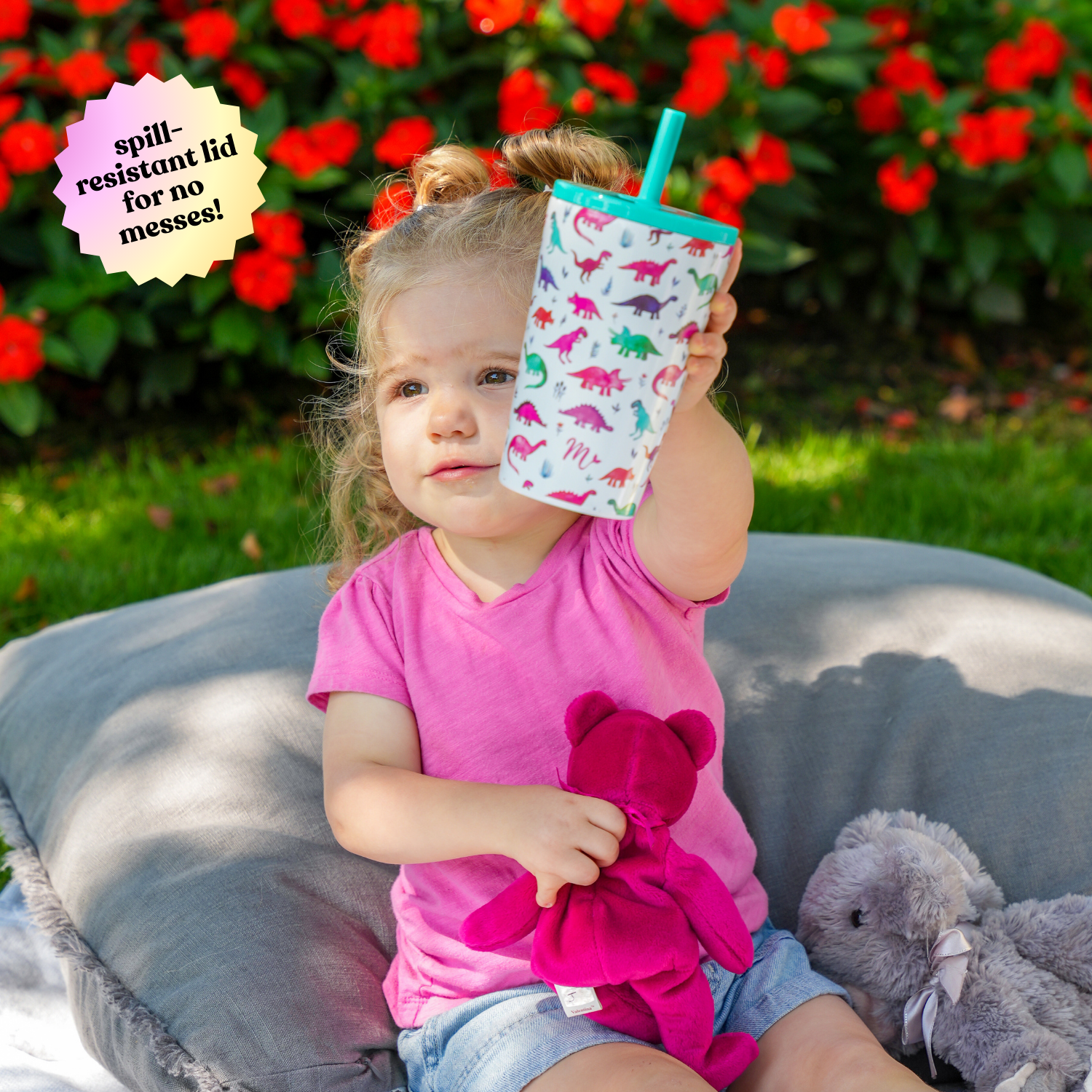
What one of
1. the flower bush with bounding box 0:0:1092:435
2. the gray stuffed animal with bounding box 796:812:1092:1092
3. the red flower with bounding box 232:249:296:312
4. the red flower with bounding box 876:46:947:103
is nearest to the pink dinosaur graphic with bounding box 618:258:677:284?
the gray stuffed animal with bounding box 796:812:1092:1092

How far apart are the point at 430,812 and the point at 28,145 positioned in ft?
7.09

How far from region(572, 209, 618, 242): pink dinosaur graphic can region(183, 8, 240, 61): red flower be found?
2349mm

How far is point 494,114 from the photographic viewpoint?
3.71 metres

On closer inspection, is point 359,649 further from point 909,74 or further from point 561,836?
point 909,74

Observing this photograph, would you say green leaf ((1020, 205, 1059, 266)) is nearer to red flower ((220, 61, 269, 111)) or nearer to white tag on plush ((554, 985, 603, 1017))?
red flower ((220, 61, 269, 111))

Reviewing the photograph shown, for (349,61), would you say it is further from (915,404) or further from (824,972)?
(824,972)

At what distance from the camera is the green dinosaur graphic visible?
920 millimetres

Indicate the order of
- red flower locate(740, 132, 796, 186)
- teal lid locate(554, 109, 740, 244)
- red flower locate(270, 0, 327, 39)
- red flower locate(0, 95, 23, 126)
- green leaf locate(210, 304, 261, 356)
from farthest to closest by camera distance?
red flower locate(740, 132, 796, 186) → green leaf locate(210, 304, 261, 356) → red flower locate(270, 0, 327, 39) → red flower locate(0, 95, 23, 126) → teal lid locate(554, 109, 740, 244)

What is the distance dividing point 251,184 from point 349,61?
93.0 inches

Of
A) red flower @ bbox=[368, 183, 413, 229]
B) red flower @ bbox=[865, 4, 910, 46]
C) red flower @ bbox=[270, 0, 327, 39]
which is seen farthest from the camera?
red flower @ bbox=[865, 4, 910, 46]

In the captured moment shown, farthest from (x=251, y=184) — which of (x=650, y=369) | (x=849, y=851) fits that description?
(x=849, y=851)

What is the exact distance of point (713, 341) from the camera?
0.99 meters

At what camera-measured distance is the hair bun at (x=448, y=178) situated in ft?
4.82

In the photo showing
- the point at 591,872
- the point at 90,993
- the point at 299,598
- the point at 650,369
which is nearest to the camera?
the point at 650,369
